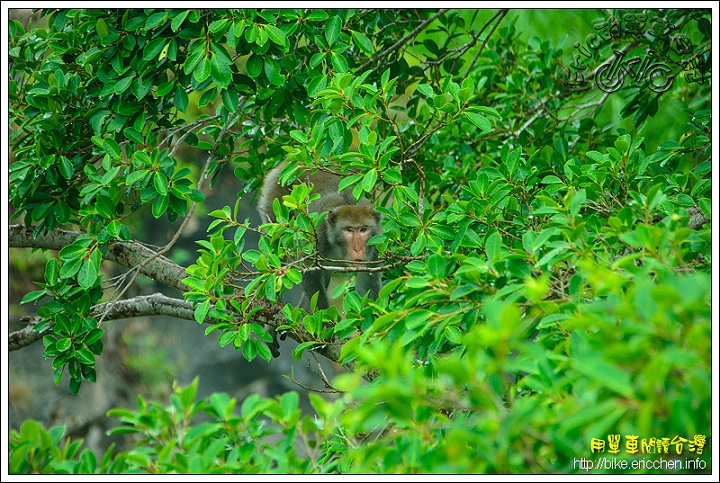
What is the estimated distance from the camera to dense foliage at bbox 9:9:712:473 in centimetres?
129

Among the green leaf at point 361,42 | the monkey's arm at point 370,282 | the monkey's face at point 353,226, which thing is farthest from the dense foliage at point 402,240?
the monkey's arm at point 370,282

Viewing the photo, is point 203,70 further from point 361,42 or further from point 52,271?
point 52,271

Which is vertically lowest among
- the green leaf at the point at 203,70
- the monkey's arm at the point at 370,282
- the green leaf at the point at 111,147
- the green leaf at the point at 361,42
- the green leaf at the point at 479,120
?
the monkey's arm at the point at 370,282

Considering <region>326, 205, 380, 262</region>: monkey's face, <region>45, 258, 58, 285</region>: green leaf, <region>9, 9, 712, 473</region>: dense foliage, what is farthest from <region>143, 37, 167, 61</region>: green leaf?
<region>326, 205, 380, 262</region>: monkey's face

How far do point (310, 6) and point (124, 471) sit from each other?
2.09m

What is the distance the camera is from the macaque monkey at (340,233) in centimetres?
453

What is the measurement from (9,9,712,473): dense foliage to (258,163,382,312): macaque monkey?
531mm

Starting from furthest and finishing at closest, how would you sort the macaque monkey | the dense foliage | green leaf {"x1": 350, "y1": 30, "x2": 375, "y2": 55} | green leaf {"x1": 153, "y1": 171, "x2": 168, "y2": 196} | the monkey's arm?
the monkey's arm
the macaque monkey
green leaf {"x1": 350, "y1": 30, "x2": 375, "y2": 55}
green leaf {"x1": 153, "y1": 171, "x2": 168, "y2": 196}
the dense foliage

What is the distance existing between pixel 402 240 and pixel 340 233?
1566mm

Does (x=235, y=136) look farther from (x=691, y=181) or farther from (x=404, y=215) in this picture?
(x=691, y=181)

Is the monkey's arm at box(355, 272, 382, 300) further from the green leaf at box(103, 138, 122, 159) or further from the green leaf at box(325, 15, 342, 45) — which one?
the green leaf at box(103, 138, 122, 159)

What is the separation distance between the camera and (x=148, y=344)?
387 inches

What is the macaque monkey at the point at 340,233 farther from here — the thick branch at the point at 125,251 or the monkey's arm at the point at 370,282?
the thick branch at the point at 125,251

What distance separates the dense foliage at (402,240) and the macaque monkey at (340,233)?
53 cm
